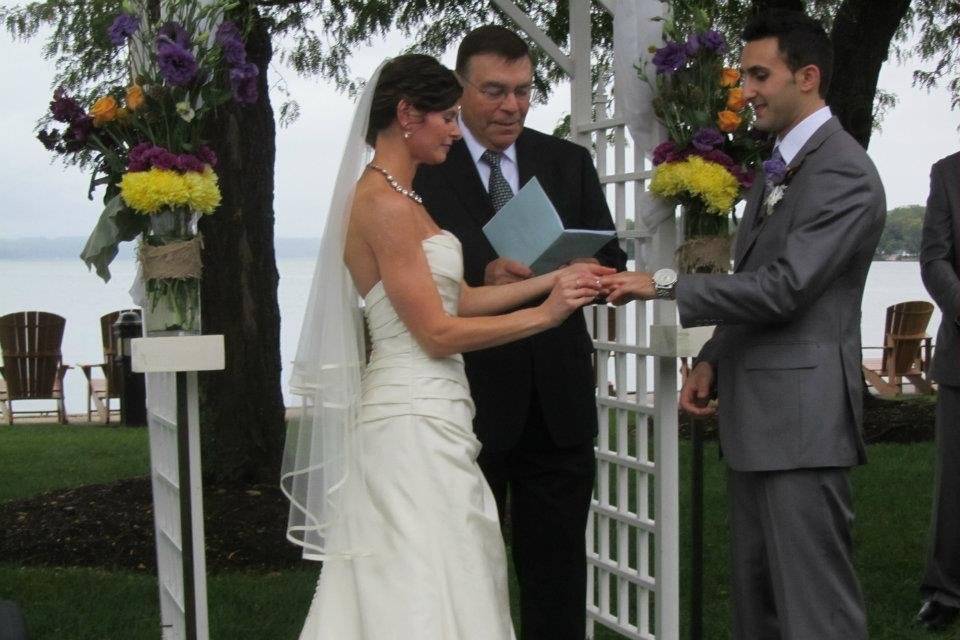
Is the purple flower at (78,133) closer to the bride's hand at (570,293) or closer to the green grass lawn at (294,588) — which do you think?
the bride's hand at (570,293)

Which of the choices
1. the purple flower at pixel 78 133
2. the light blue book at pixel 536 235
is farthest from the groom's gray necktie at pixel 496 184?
the purple flower at pixel 78 133

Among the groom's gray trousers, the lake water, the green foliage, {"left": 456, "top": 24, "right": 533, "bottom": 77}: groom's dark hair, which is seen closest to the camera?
the groom's gray trousers

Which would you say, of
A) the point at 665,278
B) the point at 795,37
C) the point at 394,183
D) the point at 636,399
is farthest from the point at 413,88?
the point at 636,399

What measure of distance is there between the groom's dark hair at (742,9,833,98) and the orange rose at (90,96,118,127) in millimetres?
2149

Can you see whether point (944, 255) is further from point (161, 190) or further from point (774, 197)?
point (161, 190)

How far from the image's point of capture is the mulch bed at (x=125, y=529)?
7270 mm

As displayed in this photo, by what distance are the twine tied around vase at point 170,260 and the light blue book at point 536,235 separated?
1100mm

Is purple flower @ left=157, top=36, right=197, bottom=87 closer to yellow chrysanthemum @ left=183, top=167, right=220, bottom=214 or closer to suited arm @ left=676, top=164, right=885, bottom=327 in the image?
yellow chrysanthemum @ left=183, top=167, right=220, bottom=214

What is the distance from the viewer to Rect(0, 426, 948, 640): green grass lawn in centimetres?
588

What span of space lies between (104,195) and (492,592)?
6.94 ft

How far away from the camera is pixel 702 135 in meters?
4.66

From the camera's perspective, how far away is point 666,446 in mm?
4945

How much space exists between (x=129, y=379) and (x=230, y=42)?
999 centimetres

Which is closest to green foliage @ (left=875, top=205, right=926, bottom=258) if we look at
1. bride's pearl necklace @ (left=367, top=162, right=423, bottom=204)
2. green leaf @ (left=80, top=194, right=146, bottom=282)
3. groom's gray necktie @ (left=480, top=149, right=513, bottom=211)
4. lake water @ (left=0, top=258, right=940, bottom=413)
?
lake water @ (left=0, top=258, right=940, bottom=413)
